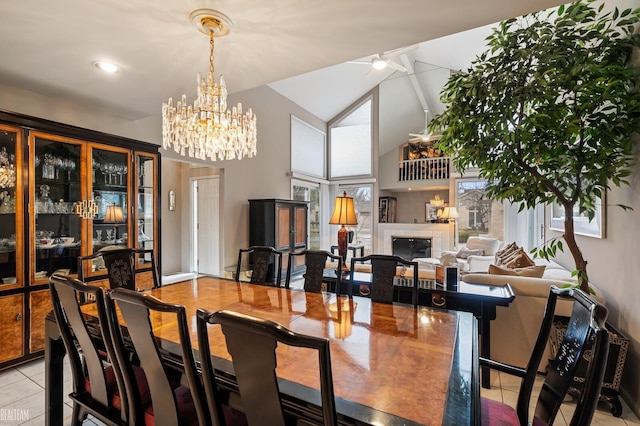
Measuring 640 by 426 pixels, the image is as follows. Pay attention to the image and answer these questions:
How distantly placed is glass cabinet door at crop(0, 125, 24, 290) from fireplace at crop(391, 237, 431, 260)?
6.97 meters

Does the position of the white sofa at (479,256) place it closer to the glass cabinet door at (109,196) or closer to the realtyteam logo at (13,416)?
Result: the glass cabinet door at (109,196)

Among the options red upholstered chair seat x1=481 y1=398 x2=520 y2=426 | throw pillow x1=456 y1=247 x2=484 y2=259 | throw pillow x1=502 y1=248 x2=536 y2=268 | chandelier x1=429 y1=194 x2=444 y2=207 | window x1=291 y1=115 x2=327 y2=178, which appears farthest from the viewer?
chandelier x1=429 y1=194 x2=444 y2=207

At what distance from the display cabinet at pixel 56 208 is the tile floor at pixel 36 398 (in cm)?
14

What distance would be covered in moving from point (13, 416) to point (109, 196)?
1.97m

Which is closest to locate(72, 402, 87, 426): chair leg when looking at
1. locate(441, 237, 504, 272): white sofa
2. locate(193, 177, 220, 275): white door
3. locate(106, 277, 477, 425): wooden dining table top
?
locate(106, 277, 477, 425): wooden dining table top

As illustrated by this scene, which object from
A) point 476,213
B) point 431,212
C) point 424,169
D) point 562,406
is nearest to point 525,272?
point 562,406

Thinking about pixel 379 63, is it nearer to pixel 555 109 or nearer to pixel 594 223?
pixel 555 109

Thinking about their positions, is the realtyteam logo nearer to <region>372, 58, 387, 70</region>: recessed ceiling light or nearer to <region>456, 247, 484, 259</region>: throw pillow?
<region>372, 58, 387, 70</region>: recessed ceiling light

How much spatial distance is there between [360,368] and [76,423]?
5.15ft

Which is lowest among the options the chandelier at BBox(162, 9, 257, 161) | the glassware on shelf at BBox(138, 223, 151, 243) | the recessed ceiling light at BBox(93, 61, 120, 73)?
the glassware on shelf at BBox(138, 223, 151, 243)

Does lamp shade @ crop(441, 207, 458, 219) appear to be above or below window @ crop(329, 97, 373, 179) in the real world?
below

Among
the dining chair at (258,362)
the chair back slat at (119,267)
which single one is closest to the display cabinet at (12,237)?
the chair back slat at (119,267)

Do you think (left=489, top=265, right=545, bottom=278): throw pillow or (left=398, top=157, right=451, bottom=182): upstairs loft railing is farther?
(left=398, top=157, right=451, bottom=182): upstairs loft railing

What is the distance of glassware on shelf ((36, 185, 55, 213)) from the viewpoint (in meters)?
2.69
